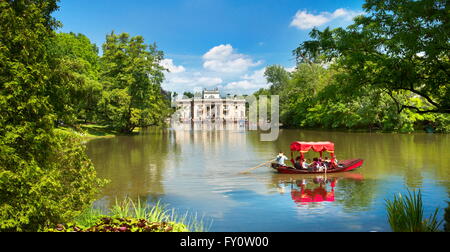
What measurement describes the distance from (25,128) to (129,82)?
48.9m

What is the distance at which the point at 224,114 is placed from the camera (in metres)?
156

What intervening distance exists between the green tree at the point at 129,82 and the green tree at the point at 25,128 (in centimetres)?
4614

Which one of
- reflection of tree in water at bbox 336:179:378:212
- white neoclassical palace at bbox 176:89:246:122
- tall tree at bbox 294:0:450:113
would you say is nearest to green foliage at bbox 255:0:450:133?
tall tree at bbox 294:0:450:113

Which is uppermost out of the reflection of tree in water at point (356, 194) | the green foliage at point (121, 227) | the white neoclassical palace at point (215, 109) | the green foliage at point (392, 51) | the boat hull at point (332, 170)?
the white neoclassical palace at point (215, 109)

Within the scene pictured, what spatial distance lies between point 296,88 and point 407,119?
22681 mm

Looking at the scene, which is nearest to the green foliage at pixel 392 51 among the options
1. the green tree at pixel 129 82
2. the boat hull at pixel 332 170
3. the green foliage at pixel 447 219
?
the green foliage at pixel 447 219

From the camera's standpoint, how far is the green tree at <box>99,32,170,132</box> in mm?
54094

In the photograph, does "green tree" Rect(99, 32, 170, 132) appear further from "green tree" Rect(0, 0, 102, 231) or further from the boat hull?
"green tree" Rect(0, 0, 102, 231)

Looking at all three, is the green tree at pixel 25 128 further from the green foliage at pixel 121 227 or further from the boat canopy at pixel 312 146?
the boat canopy at pixel 312 146

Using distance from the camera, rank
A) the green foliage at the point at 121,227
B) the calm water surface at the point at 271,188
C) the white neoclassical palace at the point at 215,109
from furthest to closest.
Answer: the white neoclassical palace at the point at 215,109 < the calm water surface at the point at 271,188 < the green foliage at the point at 121,227

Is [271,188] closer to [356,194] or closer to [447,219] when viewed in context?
[356,194]

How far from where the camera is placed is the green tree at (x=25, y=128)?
23.8ft

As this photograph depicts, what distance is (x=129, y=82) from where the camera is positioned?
5488 cm
